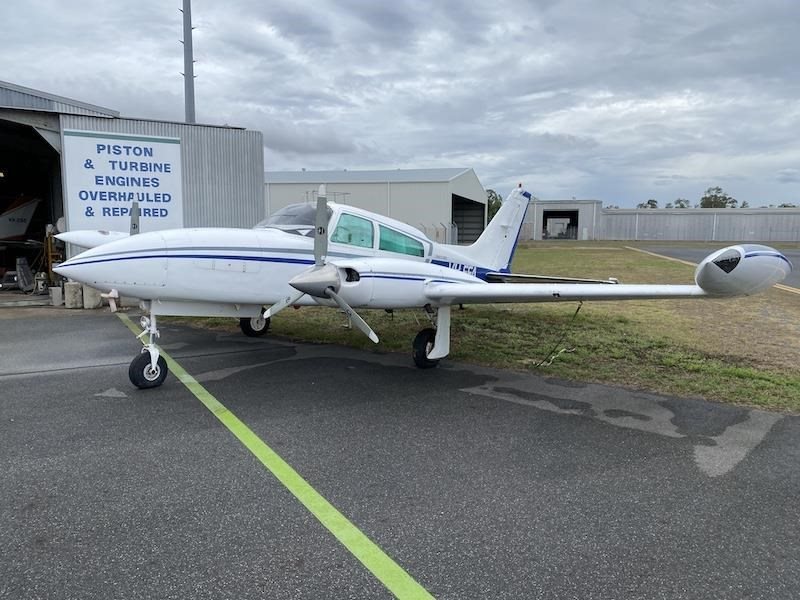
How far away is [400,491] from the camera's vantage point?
12.4 ft

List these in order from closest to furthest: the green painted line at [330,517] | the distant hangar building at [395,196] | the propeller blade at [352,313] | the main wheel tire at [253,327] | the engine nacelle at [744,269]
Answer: the green painted line at [330,517] → the engine nacelle at [744,269] → the propeller blade at [352,313] → the main wheel tire at [253,327] → the distant hangar building at [395,196]

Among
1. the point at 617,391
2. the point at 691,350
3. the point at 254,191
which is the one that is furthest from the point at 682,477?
the point at 254,191

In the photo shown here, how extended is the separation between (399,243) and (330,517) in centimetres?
515

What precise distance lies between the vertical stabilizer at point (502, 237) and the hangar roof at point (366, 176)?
997 inches

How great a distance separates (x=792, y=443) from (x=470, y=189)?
39.0m

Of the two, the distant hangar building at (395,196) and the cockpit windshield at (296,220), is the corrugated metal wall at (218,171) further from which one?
the distant hangar building at (395,196)

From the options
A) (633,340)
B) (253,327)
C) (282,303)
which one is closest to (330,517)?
(282,303)

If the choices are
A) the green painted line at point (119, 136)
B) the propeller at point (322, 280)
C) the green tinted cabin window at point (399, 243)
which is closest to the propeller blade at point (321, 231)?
the propeller at point (322, 280)

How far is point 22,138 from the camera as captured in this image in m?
16.7

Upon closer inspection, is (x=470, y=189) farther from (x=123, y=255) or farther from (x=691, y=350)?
(x=123, y=255)

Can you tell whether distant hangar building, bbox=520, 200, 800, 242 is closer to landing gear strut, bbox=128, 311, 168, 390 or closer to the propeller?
the propeller

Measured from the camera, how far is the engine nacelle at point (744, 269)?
475cm

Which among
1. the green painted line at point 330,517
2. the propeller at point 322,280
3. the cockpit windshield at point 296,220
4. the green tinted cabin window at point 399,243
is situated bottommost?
the green painted line at point 330,517

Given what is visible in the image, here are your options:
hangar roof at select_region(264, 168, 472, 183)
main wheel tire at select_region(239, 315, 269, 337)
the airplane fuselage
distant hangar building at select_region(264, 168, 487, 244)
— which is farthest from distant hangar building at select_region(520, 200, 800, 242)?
the airplane fuselage
